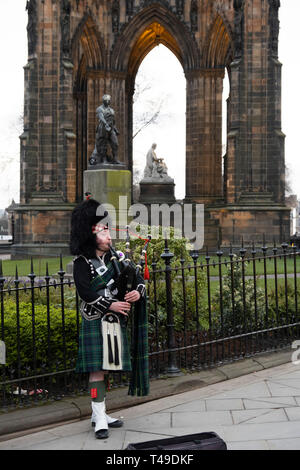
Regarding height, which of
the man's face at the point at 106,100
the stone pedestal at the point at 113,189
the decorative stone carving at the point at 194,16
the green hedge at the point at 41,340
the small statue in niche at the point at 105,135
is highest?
the decorative stone carving at the point at 194,16

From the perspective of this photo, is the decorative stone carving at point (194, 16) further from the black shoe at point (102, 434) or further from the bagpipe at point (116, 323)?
the black shoe at point (102, 434)

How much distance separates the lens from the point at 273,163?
23469mm

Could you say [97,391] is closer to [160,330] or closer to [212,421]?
[212,421]

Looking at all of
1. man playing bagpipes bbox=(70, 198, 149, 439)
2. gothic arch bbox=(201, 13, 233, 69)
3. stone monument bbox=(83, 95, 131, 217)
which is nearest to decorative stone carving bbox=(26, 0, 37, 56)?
gothic arch bbox=(201, 13, 233, 69)

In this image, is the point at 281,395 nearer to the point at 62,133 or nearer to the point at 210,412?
the point at 210,412

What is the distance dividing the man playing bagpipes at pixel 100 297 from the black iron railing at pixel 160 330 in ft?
2.44

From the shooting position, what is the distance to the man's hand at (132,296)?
191 inches

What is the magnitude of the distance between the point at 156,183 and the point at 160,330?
19.8 metres

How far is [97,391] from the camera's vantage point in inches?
193

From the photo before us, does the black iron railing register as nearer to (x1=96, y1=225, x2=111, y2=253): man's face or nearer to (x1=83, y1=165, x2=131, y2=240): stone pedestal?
(x1=96, y1=225, x2=111, y2=253): man's face

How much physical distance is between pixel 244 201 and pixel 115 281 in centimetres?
1881

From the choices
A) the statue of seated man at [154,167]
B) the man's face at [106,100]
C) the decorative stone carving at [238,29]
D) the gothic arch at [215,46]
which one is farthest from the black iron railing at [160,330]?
the gothic arch at [215,46]

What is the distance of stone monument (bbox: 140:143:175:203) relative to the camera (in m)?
26.8
